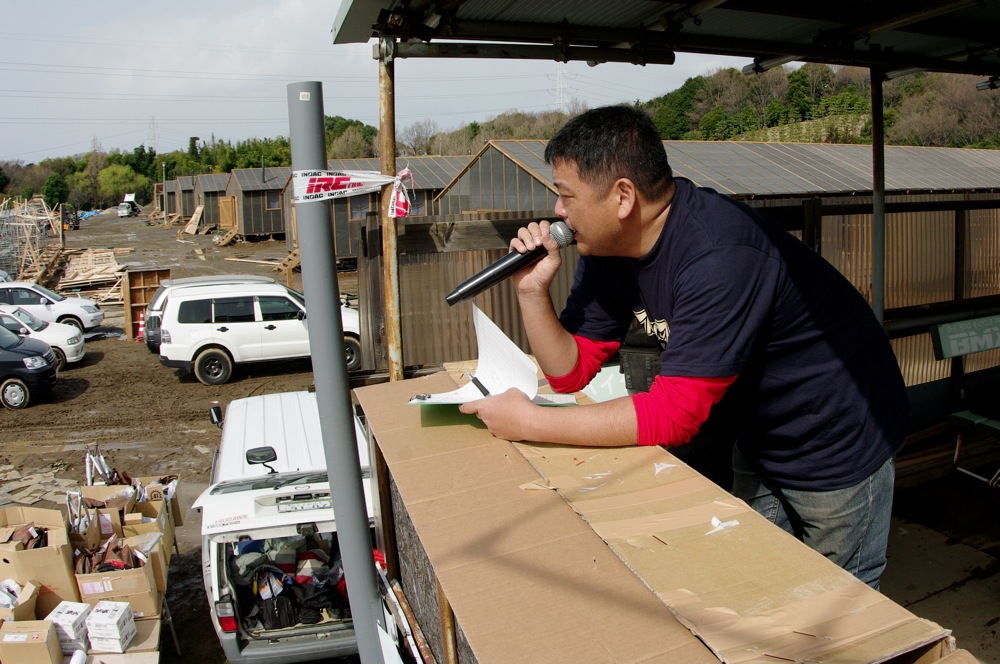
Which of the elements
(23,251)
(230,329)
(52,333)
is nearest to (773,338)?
(230,329)

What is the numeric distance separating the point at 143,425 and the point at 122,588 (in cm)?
754

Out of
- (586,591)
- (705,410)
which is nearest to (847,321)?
(705,410)

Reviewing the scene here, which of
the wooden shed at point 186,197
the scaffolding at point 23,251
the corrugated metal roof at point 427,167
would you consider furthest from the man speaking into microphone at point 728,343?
the wooden shed at point 186,197

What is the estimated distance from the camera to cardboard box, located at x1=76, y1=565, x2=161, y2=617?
4.94m

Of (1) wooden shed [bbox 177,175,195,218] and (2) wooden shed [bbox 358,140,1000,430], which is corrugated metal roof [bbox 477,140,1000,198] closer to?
(2) wooden shed [bbox 358,140,1000,430]

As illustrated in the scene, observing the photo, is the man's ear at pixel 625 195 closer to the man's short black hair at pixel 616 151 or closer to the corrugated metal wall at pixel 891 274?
A: the man's short black hair at pixel 616 151

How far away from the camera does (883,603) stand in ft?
3.63

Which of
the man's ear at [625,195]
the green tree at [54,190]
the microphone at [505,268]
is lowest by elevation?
the microphone at [505,268]

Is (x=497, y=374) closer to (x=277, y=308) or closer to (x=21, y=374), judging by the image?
(x=277, y=308)

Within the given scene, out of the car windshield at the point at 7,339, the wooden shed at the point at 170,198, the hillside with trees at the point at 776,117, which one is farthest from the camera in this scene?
the wooden shed at the point at 170,198

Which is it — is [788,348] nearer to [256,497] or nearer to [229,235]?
[256,497]

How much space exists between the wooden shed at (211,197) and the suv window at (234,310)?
113ft

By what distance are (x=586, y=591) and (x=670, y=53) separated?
3.82 metres

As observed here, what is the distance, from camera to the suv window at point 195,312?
1396 cm
